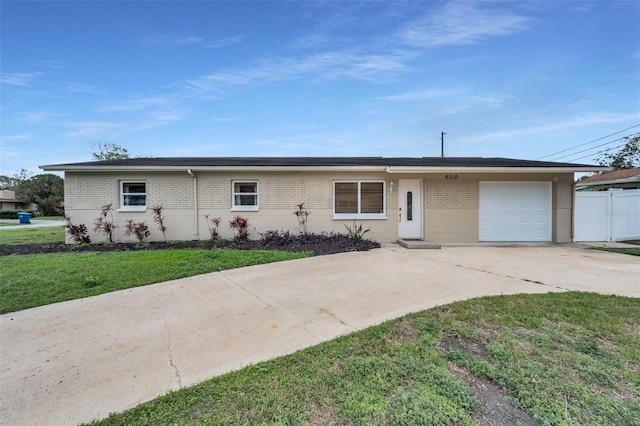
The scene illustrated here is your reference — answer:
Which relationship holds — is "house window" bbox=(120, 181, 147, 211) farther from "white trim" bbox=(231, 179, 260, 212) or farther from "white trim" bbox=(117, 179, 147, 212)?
"white trim" bbox=(231, 179, 260, 212)

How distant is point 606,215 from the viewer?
10938 mm

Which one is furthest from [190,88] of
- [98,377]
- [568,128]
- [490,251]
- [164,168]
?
[568,128]

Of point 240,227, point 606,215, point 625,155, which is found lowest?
point 240,227

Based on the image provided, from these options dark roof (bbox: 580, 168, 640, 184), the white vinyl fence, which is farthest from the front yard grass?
dark roof (bbox: 580, 168, 640, 184)

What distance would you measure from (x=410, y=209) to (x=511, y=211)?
3910 millimetres

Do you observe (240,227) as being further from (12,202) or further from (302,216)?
(12,202)

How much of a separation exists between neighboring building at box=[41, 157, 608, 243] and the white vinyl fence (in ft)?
2.65

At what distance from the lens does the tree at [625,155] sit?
28453mm

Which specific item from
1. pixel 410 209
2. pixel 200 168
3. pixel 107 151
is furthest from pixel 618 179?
pixel 107 151

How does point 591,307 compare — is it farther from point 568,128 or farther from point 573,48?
point 568,128

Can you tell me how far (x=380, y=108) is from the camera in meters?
14.6

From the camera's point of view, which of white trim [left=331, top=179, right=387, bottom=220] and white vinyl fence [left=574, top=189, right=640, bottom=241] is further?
white vinyl fence [left=574, top=189, right=640, bottom=241]

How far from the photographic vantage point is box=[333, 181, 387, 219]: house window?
10.6m

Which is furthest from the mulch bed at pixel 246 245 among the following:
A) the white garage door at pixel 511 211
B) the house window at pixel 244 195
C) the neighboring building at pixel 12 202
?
the neighboring building at pixel 12 202
